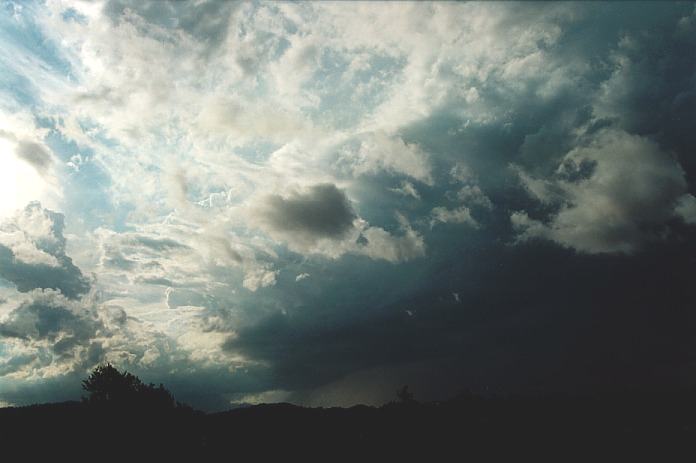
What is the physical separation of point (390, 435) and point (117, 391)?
253 feet

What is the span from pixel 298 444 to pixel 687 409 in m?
65.5

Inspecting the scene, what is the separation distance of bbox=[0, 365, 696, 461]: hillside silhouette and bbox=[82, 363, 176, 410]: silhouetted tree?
0.26 m

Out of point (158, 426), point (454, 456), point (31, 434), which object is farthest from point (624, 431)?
point (31, 434)

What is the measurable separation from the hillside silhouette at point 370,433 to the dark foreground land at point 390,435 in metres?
0.16

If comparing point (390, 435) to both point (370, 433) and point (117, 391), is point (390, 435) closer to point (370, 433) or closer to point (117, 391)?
point (370, 433)

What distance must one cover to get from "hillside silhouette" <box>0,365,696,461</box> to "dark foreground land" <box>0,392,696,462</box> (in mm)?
164

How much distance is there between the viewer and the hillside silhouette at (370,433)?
50.5m

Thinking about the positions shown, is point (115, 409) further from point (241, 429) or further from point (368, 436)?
point (368, 436)

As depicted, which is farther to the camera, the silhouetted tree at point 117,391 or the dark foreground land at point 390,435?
the silhouetted tree at point 117,391

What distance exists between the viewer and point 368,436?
7456cm

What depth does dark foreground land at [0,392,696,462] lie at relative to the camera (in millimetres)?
49844

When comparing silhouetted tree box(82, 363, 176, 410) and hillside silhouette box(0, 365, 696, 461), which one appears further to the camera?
silhouetted tree box(82, 363, 176, 410)

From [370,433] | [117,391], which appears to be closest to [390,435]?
[370,433]

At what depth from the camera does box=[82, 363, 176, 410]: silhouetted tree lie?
346 ft
